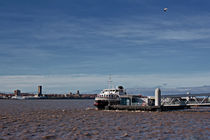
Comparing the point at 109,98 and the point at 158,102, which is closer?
the point at 158,102

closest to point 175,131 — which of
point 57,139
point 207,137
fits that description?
point 207,137

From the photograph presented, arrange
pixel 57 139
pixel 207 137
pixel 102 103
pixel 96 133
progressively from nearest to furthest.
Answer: pixel 57 139 < pixel 207 137 < pixel 96 133 < pixel 102 103

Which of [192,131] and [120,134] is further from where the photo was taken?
[192,131]

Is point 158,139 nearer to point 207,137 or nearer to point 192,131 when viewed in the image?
point 207,137

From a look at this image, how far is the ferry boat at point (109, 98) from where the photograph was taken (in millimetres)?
84938

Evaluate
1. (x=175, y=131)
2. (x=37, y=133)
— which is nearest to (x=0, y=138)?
(x=37, y=133)

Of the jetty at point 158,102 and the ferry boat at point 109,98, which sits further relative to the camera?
the ferry boat at point 109,98

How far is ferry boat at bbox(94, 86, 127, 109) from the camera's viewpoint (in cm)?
8494

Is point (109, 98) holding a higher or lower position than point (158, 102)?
higher

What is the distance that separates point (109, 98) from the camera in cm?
8625

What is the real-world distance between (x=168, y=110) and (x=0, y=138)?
5181cm

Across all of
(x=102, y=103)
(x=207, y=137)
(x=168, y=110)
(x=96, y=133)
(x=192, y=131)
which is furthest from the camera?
(x=102, y=103)

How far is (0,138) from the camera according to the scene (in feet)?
103

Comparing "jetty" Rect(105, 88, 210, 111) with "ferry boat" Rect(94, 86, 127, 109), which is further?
"ferry boat" Rect(94, 86, 127, 109)
